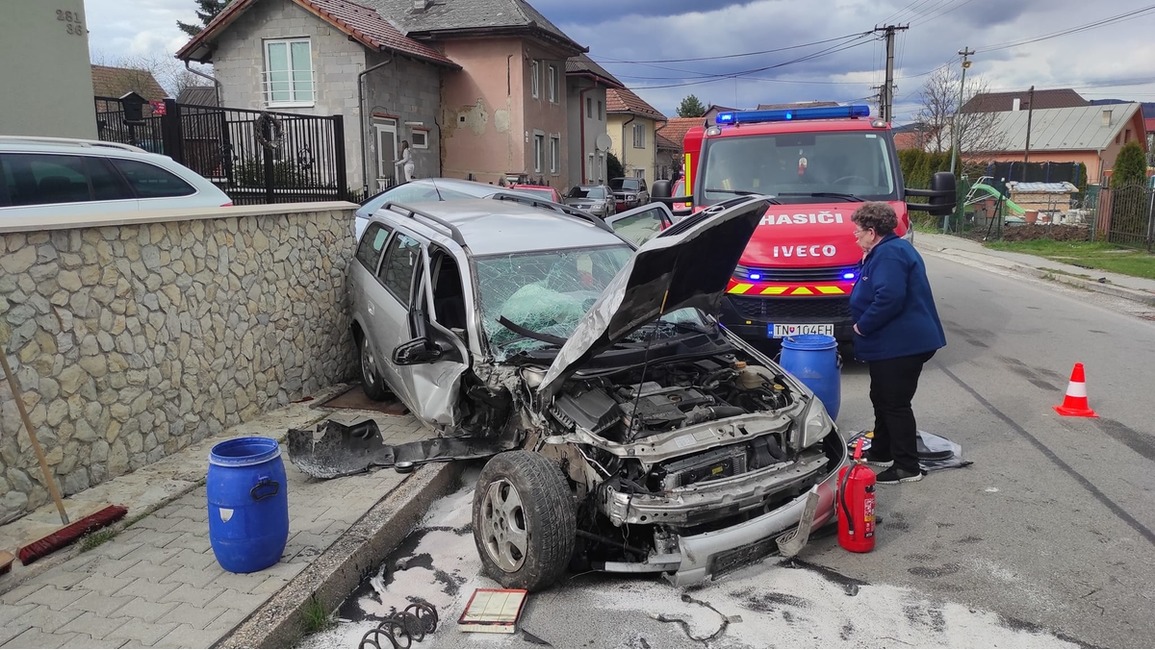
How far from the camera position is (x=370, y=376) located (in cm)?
690

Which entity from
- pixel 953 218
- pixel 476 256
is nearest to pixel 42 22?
pixel 476 256

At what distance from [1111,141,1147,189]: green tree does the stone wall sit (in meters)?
22.4

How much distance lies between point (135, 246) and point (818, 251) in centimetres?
567

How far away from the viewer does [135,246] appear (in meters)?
5.18

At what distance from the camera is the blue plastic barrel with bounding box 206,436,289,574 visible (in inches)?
147

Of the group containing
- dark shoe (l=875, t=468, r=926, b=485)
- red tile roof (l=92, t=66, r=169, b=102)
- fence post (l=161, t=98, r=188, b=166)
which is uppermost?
red tile roof (l=92, t=66, r=169, b=102)

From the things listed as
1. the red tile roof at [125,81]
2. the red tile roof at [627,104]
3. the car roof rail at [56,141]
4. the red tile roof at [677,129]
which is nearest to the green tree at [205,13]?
the red tile roof at [125,81]

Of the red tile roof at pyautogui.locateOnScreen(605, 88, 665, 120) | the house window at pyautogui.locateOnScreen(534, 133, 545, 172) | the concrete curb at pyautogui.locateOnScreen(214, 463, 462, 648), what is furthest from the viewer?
the red tile roof at pyautogui.locateOnScreen(605, 88, 665, 120)

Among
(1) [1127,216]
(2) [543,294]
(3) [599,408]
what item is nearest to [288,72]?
(2) [543,294]

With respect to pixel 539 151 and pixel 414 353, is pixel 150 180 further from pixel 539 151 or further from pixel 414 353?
pixel 539 151

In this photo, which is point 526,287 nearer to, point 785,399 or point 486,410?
point 486,410

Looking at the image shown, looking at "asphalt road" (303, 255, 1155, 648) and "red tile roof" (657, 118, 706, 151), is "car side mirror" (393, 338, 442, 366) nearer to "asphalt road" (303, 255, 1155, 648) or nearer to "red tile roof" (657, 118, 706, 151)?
"asphalt road" (303, 255, 1155, 648)

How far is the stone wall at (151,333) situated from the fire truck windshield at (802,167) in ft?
14.6

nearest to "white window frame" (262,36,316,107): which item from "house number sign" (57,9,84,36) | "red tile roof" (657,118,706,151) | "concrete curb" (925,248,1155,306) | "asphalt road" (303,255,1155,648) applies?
"house number sign" (57,9,84,36)
